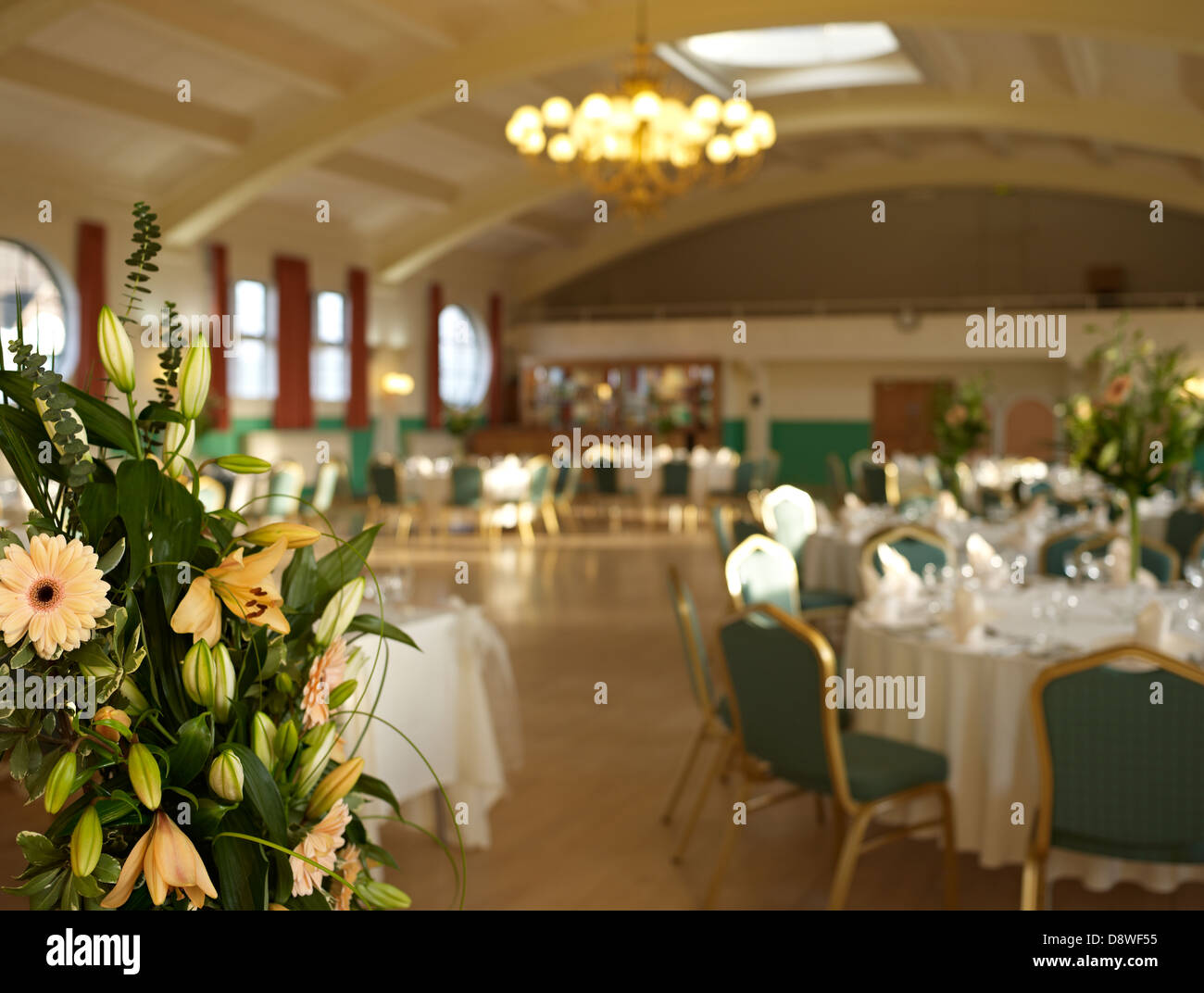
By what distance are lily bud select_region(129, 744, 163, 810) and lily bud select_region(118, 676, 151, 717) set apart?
5 cm

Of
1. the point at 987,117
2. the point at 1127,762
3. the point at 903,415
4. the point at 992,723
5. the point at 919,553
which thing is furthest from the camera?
the point at 903,415

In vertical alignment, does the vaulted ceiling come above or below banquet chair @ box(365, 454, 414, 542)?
above

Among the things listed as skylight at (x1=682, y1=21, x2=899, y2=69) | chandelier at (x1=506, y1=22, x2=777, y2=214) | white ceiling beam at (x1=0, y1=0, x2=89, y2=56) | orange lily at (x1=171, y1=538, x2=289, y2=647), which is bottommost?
orange lily at (x1=171, y1=538, x2=289, y2=647)

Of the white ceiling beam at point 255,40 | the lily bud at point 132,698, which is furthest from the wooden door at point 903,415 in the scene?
the lily bud at point 132,698

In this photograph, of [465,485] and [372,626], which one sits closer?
[372,626]

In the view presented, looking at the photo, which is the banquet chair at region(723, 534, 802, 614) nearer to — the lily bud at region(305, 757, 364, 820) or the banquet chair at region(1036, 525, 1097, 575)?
the banquet chair at region(1036, 525, 1097, 575)

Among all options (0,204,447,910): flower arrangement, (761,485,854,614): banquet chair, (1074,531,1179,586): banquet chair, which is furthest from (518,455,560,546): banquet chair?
(0,204,447,910): flower arrangement

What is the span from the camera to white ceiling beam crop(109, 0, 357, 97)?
9.34 metres

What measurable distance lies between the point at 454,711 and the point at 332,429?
1278 cm

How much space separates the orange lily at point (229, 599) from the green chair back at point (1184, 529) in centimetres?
657

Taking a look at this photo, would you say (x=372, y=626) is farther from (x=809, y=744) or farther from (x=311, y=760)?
(x=809, y=744)

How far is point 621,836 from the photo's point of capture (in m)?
4.13

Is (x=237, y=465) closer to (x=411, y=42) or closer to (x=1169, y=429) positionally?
(x=1169, y=429)

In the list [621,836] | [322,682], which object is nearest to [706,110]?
[621,836]
